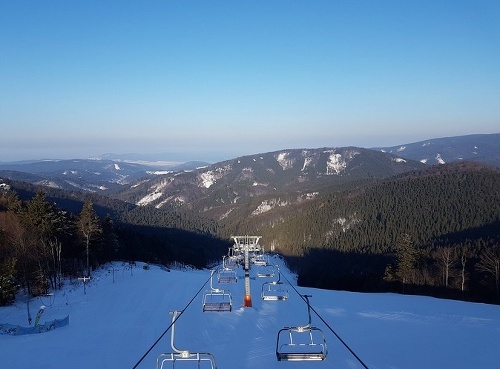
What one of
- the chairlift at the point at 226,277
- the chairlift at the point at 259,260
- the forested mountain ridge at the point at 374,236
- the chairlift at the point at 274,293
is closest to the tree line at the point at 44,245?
the forested mountain ridge at the point at 374,236

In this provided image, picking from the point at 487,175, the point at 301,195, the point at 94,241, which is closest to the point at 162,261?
the point at 94,241

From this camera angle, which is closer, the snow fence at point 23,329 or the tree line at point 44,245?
the snow fence at point 23,329

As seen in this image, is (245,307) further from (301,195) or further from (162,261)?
(301,195)

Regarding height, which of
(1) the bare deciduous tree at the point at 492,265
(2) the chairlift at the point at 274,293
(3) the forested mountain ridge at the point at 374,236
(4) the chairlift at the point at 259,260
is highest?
(4) the chairlift at the point at 259,260

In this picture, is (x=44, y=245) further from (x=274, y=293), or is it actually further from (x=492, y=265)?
(x=492, y=265)

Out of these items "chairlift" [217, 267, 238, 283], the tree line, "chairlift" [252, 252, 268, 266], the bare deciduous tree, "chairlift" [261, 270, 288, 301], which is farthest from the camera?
the bare deciduous tree

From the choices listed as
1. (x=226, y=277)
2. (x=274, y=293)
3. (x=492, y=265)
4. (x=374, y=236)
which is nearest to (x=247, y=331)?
(x=226, y=277)

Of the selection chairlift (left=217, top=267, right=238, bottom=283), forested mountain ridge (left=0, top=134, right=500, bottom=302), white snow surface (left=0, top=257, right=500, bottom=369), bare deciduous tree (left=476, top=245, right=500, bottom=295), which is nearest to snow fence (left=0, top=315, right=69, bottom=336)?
white snow surface (left=0, top=257, right=500, bottom=369)

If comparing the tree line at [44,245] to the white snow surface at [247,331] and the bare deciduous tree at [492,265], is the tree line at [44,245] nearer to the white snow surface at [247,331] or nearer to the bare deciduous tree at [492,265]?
the white snow surface at [247,331]

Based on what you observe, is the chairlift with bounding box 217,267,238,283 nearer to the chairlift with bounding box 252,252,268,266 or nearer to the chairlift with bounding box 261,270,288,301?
the chairlift with bounding box 252,252,268,266
